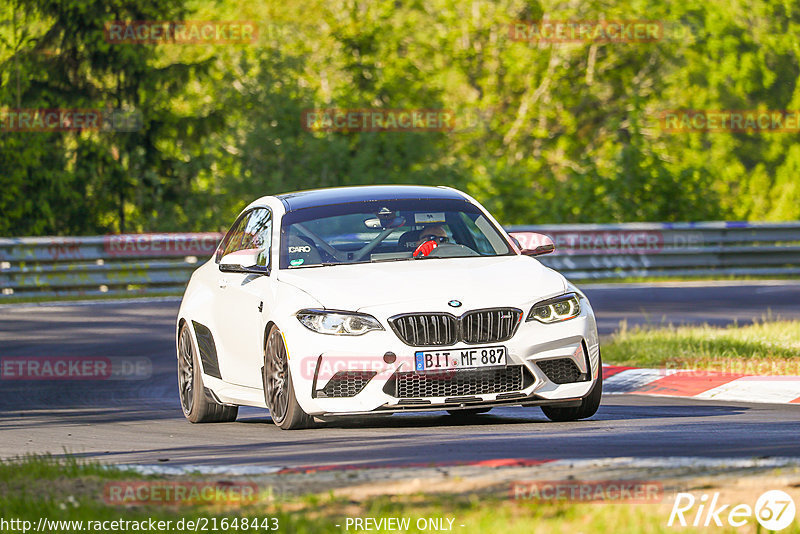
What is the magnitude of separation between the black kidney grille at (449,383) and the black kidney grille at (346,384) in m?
0.18

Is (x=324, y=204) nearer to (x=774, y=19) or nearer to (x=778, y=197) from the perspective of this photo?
(x=778, y=197)

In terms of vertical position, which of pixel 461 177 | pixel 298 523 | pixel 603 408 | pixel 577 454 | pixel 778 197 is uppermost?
pixel 298 523

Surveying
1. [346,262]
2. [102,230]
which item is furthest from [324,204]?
[102,230]

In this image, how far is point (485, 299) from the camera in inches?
351

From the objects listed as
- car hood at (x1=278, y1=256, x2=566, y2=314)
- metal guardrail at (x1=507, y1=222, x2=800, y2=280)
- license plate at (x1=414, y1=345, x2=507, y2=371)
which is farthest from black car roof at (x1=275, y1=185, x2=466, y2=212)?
metal guardrail at (x1=507, y1=222, x2=800, y2=280)

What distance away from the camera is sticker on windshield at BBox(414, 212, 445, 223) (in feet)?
33.6

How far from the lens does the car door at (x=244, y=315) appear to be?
9703mm

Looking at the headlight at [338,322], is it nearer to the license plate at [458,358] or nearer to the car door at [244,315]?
the license plate at [458,358]

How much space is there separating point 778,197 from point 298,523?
3812 cm

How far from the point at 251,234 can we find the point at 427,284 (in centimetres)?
232

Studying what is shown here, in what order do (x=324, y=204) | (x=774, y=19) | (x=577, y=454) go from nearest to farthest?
(x=577, y=454) < (x=324, y=204) < (x=774, y=19)

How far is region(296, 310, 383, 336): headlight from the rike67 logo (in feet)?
10.8

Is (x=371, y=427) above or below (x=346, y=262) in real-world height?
below

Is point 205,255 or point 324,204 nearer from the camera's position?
point 324,204
